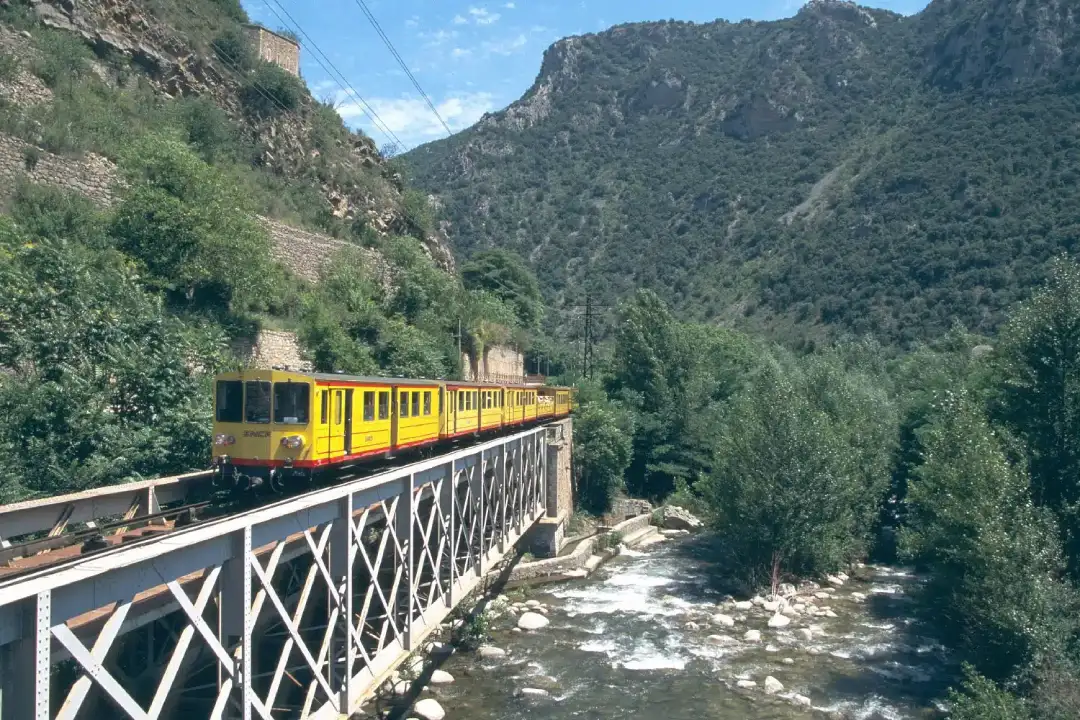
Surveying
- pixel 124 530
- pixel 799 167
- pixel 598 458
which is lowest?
pixel 598 458

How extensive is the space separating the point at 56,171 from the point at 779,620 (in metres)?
26.5

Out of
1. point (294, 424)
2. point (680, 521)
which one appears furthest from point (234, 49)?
point (294, 424)

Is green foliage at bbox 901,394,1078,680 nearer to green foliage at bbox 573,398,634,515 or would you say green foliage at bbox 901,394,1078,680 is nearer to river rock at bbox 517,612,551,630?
river rock at bbox 517,612,551,630

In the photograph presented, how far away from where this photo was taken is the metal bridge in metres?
5.61

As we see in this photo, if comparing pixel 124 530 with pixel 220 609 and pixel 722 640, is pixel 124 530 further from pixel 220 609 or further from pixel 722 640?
pixel 722 640

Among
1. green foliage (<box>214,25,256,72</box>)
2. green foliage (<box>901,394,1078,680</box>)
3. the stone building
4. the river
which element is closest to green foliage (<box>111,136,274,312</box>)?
the river

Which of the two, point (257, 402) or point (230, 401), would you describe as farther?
point (230, 401)

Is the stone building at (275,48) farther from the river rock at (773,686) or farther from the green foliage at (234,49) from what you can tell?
the river rock at (773,686)

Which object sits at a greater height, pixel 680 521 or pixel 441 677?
pixel 441 677

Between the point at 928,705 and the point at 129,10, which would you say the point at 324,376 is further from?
the point at 129,10

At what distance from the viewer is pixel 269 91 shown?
4319 cm

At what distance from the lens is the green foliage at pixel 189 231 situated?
25.4m

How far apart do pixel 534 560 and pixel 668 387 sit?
19205 mm

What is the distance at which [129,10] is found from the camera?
36.6 metres
